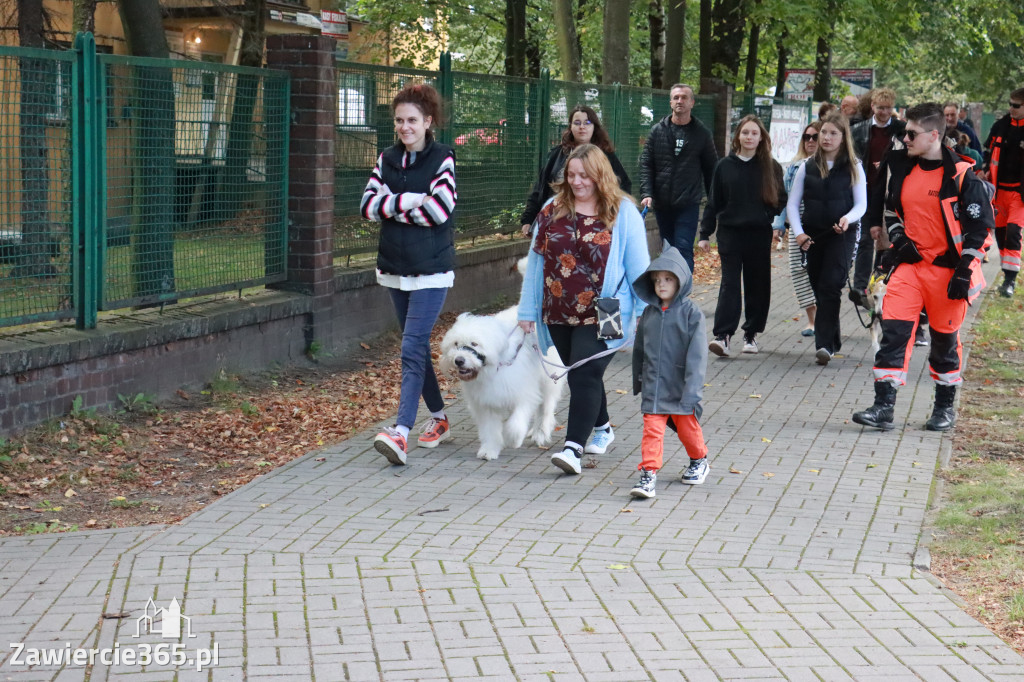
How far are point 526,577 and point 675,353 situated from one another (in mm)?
1869

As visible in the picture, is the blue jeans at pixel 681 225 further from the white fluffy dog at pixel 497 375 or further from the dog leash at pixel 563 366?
the dog leash at pixel 563 366

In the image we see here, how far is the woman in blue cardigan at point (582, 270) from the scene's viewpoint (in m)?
7.07

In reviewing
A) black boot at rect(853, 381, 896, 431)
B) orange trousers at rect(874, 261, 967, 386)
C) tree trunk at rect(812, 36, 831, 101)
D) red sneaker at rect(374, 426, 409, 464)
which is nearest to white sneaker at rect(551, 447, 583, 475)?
red sneaker at rect(374, 426, 409, 464)

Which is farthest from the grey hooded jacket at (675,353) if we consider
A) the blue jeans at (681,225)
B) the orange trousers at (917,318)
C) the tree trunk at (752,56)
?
the tree trunk at (752,56)

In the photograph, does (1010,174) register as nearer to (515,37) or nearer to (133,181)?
(515,37)

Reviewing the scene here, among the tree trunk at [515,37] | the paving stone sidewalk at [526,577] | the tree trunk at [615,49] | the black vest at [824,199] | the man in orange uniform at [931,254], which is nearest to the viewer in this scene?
the paving stone sidewalk at [526,577]

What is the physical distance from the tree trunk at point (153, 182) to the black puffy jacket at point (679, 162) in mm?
4927

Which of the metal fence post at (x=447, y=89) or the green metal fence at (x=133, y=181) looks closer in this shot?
the green metal fence at (x=133, y=181)

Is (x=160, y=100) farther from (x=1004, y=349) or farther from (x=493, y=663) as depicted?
(x=1004, y=349)

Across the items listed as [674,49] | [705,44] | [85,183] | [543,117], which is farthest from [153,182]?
[705,44]

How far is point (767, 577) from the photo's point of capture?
5.52 meters

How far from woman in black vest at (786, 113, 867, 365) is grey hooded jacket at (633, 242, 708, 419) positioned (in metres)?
4.19

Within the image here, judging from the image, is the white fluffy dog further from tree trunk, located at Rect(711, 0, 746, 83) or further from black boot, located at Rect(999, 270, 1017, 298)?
tree trunk, located at Rect(711, 0, 746, 83)

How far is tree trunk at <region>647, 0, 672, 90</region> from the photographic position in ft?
79.2
